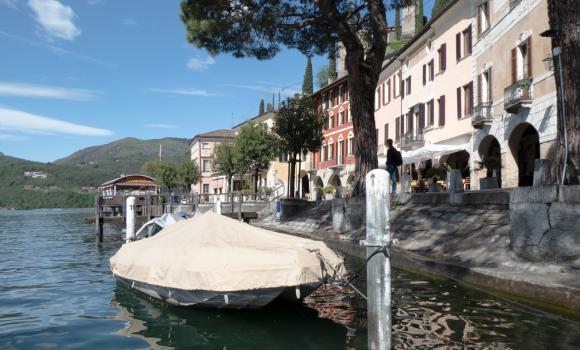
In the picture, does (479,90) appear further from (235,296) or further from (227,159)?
(227,159)

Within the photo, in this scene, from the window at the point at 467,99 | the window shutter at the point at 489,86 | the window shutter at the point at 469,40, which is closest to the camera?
the window shutter at the point at 489,86

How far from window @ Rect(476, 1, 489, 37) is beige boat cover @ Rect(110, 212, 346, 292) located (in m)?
19.6

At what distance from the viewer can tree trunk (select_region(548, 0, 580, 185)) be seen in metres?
9.11

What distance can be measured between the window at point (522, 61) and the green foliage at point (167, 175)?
2530 inches

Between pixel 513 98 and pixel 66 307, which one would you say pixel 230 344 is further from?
pixel 513 98

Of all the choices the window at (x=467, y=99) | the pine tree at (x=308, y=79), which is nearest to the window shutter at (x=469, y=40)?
the window at (x=467, y=99)

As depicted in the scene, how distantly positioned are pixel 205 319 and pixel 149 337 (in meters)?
0.96

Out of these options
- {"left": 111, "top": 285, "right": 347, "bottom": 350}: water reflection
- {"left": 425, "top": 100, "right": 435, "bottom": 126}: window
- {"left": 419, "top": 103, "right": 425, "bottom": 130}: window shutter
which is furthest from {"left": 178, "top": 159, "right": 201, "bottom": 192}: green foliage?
{"left": 111, "top": 285, "right": 347, "bottom": 350}: water reflection

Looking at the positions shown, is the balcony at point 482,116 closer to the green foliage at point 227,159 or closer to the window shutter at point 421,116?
the window shutter at point 421,116

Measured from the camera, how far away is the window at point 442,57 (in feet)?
97.1

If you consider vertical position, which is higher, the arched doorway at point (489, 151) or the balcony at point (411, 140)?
the balcony at point (411, 140)

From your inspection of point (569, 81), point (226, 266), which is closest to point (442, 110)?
point (569, 81)

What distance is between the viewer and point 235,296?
7.66m

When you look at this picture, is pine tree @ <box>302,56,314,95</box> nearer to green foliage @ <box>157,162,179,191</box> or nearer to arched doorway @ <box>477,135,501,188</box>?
green foliage @ <box>157,162,179,191</box>
